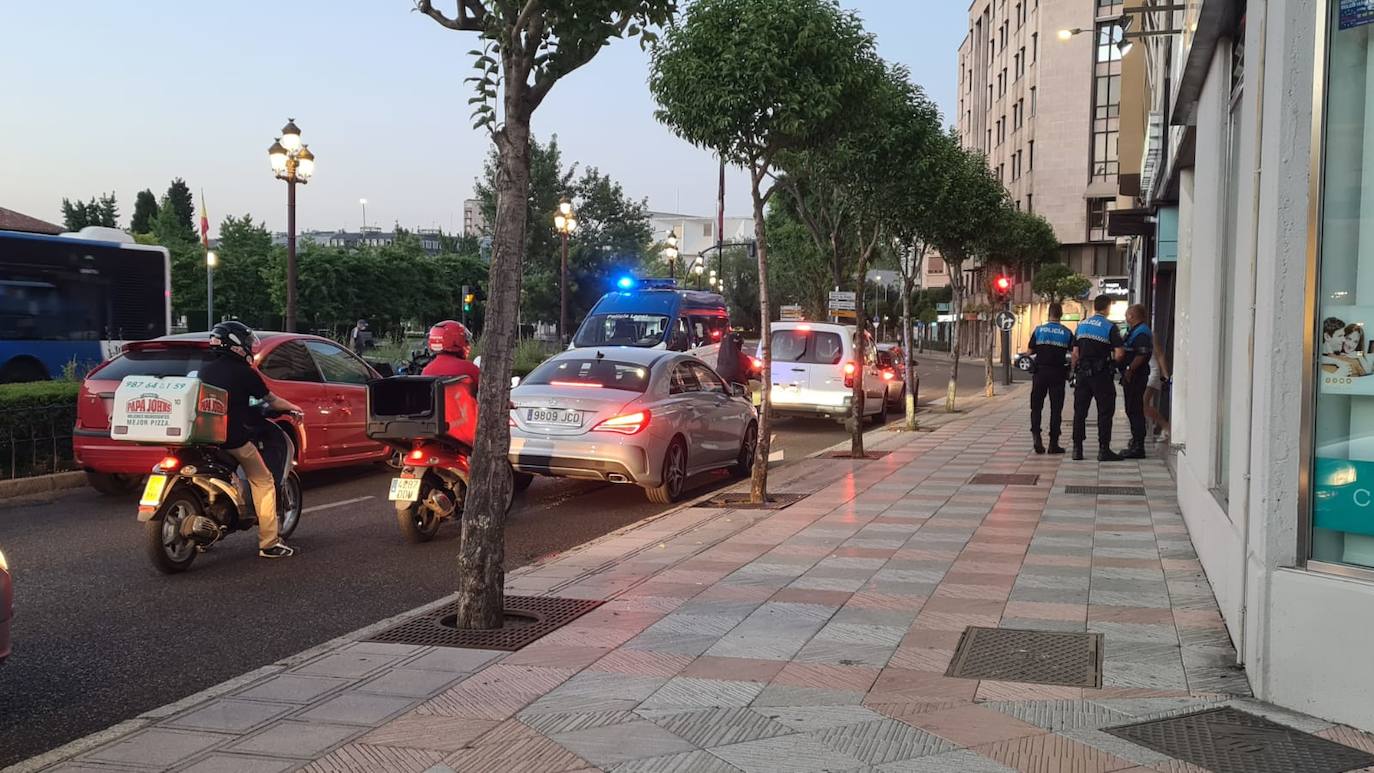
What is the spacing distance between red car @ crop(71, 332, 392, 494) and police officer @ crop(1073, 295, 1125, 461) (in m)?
8.26

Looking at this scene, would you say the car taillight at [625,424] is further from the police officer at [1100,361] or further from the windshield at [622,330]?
the windshield at [622,330]

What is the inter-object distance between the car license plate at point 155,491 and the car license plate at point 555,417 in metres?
4.05

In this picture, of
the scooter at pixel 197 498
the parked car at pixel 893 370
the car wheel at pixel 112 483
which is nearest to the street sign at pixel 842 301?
the parked car at pixel 893 370

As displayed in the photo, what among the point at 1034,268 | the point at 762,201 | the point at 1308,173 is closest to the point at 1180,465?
the point at 762,201

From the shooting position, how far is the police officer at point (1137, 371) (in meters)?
14.3

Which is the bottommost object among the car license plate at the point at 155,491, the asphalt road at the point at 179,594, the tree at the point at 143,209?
the asphalt road at the point at 179,594

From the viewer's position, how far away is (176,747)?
423cm

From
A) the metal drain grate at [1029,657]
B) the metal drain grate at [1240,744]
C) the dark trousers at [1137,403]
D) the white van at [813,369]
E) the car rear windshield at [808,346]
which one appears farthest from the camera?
the car rear windshield at [808,346]

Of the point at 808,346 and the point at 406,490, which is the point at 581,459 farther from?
the point at 808,346

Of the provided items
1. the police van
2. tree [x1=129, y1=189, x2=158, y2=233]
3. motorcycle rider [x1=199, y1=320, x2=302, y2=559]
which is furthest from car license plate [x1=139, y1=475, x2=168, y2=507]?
tree [x1=129, y1=189, x2=158, y2=233]

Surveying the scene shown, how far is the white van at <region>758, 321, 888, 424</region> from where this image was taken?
1952cm

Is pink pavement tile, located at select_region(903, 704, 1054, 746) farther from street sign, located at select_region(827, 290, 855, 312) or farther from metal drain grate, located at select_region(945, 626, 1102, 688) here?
street sign, located at select_region(827, 290, 855, 312)

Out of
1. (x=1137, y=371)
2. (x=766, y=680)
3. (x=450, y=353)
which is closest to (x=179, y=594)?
(x=450, y=353)

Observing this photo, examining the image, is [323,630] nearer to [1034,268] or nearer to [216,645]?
[216,645]
